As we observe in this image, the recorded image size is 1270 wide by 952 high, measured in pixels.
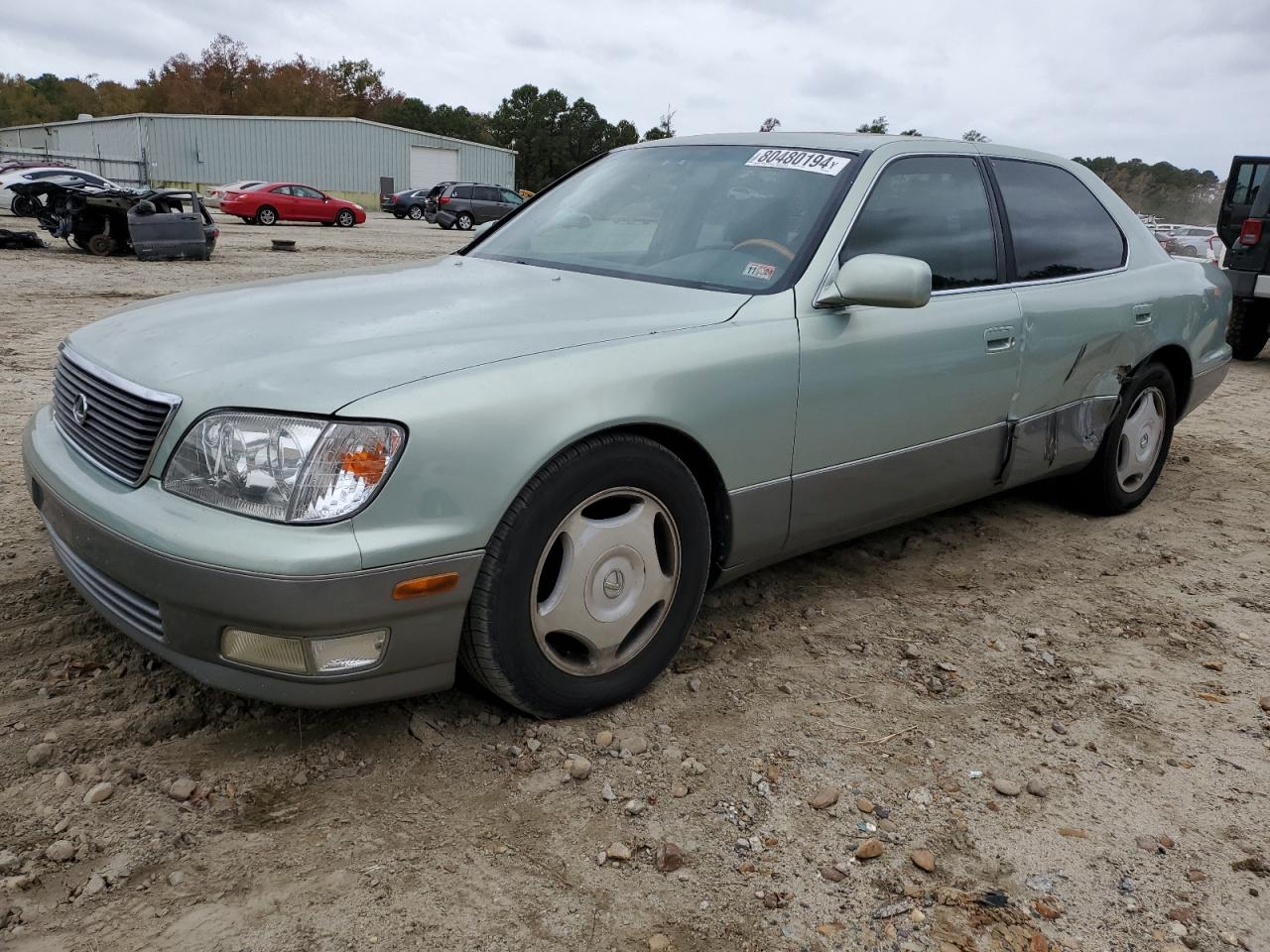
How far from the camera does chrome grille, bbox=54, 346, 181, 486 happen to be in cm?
227

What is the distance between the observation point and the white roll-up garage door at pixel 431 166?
49.7 meters

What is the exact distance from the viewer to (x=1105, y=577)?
3889mm

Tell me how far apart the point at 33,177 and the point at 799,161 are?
24.4 m

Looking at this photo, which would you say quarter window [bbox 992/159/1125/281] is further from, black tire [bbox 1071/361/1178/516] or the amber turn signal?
the amber turn signal

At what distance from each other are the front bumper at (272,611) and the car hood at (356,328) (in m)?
0.34

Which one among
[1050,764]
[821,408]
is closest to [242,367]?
[821,408]

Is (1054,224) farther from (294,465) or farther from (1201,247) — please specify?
(1201,247)

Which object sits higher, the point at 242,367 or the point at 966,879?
the point at 242,367

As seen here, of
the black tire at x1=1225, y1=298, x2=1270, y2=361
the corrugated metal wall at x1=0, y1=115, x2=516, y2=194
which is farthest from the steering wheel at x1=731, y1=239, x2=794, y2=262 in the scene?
the corrugated metal wall at x1=0, y1=115, x2=516, y2=194

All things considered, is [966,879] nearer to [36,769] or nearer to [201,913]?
[201,913]

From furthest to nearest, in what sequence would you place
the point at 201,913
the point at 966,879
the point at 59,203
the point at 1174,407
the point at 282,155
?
the point at 282,155
the point at 59,203
the point at 1174,407
the point at 966,879
the point at 201,913

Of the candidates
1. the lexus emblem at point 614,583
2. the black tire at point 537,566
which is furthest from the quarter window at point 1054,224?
the lexus emblem at point 614,583

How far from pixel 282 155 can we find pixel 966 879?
49.9 meters

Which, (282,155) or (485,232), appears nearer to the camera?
(485,232)
